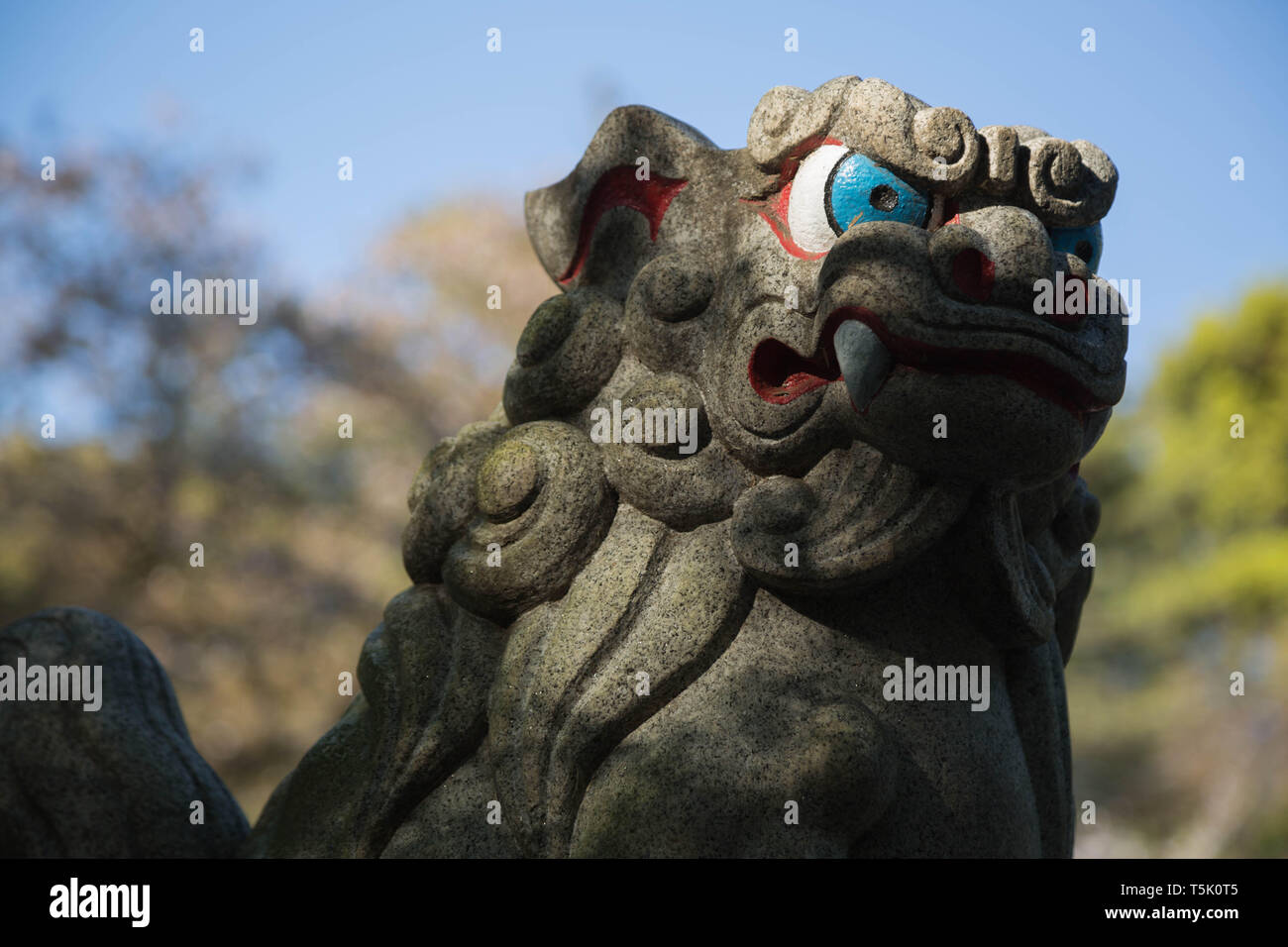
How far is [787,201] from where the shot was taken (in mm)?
2260

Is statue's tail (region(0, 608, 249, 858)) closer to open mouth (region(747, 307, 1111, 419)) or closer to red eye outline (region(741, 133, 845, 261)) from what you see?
open mouth (region(747, 307, 1111, 419))

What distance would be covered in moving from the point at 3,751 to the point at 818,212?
1.86 metres

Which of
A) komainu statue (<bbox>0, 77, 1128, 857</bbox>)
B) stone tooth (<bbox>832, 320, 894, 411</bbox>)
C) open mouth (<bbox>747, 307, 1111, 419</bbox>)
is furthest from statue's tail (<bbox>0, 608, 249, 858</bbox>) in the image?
stone tooth (<bbox>832, 320, 894, 411</bbox>)

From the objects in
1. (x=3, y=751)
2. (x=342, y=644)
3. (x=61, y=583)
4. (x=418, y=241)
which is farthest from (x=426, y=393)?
(x=3, y=751)

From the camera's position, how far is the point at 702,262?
2.29 metres

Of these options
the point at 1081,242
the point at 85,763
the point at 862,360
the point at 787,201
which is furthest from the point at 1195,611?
the point at 85,763

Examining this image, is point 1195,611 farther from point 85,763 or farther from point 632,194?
point 85,763

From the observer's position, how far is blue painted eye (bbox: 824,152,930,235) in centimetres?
215

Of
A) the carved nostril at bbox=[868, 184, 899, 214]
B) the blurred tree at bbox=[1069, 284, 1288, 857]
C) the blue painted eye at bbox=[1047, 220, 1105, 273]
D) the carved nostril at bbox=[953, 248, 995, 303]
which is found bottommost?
the blurred tree at bbox=[1069, 284, 1288, 857]

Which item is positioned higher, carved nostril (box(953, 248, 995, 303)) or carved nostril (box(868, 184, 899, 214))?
carved nostril (box(868, 184, 899, 214))

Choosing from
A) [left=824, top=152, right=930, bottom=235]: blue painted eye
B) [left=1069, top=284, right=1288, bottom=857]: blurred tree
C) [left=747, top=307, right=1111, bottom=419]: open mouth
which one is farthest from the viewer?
[left=1069, top=284, right=1288, bottom=857]: blurred tree

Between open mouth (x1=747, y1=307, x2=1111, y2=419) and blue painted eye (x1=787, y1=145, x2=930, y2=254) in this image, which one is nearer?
open mouth (x1=747, y1=307, x2=1111, y2=419)

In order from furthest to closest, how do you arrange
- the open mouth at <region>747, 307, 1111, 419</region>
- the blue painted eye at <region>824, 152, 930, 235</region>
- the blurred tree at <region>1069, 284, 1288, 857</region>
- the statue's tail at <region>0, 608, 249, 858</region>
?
the blurred tree at <region>1069, 284, 1288, 857</region>, the statue's tail at <region>0, 608, 249, 858</region>, the blue painted eye at <region>824, 152, 930, 235</region>, the open mouth at <region>747, 307, 1111, 419</region>

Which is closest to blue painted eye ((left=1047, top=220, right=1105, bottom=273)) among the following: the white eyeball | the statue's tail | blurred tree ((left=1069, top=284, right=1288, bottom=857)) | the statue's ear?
the white eyeball
